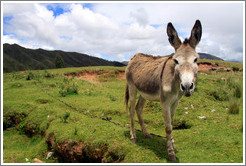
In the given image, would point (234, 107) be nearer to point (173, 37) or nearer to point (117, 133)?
point (117, 133)

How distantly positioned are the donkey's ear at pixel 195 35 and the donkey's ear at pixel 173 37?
11.8 inches

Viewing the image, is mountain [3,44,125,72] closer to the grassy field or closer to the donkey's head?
the grassy field

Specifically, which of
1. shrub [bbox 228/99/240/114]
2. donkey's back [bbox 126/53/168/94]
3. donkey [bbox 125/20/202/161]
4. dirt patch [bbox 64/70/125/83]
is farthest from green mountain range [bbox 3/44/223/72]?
donkey [bbox 125/20/202/161]

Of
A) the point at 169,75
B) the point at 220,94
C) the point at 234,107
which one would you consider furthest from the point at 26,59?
the point at 169,75

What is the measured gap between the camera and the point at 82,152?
21.1 feet

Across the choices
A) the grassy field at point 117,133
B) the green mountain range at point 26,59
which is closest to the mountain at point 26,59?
the green mountain range at point 26,59

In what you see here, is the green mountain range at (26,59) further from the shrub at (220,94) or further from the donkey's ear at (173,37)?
the donkey's ear at (173,37)

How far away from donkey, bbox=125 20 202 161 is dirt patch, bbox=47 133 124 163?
0.92 m

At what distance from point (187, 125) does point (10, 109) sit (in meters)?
9.58

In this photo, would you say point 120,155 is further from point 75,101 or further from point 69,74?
point 69,74

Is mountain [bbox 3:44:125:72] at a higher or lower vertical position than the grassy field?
higher

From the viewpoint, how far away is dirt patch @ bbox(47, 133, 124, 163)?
582cm

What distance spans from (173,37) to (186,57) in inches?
29.4

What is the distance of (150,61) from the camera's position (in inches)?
249
